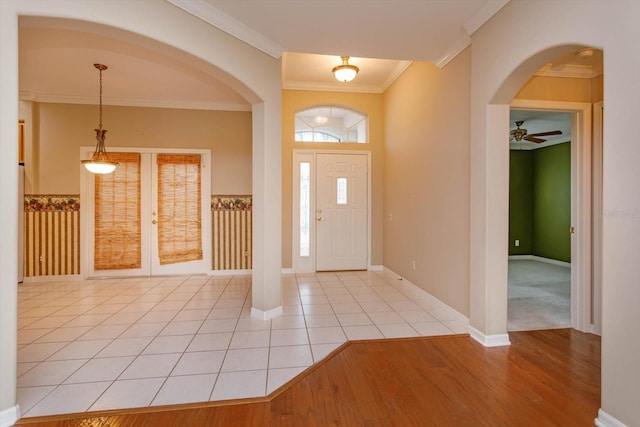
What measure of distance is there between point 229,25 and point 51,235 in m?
4.63

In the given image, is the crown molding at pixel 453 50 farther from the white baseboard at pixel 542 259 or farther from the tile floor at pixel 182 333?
the white baseboard at pixel 542 259

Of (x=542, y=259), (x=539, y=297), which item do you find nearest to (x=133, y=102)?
(x=539, y=297)

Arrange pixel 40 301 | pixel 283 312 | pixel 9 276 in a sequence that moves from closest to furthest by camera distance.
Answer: pixel 9 276, pixel 283 312, pixel 40 301

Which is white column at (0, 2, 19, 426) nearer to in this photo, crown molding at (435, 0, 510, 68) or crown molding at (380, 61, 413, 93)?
crown molding at (435, 0, 510, 68)

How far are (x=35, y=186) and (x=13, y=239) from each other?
430 centimetres

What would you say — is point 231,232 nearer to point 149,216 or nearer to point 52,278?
point 149,216

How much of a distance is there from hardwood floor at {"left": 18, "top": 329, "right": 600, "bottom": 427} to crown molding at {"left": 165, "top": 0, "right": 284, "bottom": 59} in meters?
3.00

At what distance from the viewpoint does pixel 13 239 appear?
1840 millimetres

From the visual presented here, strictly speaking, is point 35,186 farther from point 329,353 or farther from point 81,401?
point 329,353

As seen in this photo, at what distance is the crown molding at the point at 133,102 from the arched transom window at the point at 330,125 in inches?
40.7

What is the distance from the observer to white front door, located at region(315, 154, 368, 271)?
561 cm

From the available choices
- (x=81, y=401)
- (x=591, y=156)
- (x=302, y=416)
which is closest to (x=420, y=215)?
(x=591, y=156)

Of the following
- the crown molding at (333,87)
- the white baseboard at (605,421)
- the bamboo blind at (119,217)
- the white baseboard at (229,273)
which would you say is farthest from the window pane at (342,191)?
the white baseboard at (605,421)

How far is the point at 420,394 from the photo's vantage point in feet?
6.86
